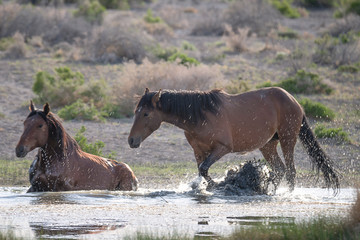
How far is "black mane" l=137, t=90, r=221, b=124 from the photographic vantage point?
9492 millimetres

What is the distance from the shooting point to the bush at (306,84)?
18938 mm

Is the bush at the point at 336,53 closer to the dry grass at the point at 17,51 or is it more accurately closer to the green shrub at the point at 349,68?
the green shrub at the point at 349,68

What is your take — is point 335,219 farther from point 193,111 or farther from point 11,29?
point 11,29

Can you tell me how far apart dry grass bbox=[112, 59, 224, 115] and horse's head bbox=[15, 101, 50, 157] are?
755cm

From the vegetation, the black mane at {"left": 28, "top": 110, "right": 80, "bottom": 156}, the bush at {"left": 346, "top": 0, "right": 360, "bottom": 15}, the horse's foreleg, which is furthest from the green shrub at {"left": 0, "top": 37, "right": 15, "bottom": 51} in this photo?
the bush at {"left": 346, "top": 0, "right": 360, "bottom": 15}

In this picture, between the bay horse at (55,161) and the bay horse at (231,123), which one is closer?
the bay horse at (55,161)

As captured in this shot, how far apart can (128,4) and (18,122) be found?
27.4 m

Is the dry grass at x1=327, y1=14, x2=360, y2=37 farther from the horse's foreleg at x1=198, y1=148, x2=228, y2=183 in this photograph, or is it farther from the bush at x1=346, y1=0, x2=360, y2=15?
the horse's foreleg at x1=198, y1=148, x2=228, y2=183

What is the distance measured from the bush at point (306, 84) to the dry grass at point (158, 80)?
2.43 metres

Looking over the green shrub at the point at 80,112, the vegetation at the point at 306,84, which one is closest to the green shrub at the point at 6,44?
the green shrub at the point at 80,112

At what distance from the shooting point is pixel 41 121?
8953 millimetres

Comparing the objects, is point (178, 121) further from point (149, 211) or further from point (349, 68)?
point (349, 68)

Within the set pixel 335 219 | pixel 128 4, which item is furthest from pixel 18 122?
pixel 128 4

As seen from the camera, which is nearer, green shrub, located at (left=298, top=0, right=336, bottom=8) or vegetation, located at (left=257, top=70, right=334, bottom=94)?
vegetation, located at (left=257, top=70, right=334, bottom=94)
